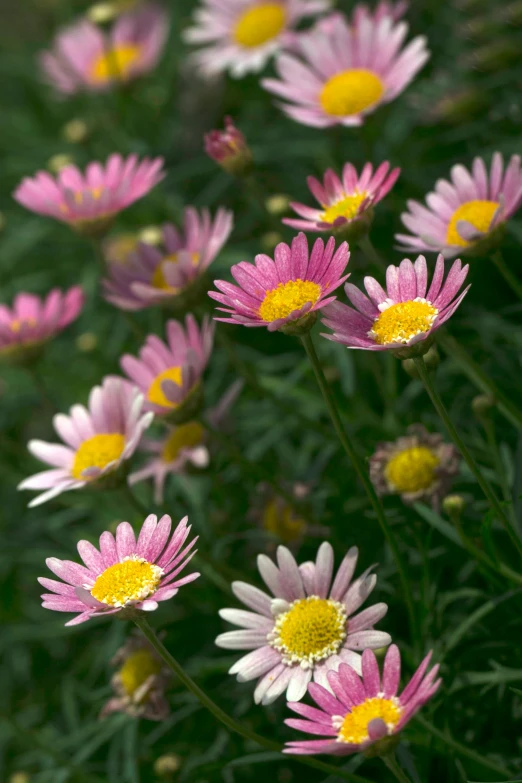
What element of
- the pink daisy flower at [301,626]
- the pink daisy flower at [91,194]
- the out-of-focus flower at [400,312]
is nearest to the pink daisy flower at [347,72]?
the pink daisy flower at [91,194]

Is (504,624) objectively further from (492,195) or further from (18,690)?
(18,690)

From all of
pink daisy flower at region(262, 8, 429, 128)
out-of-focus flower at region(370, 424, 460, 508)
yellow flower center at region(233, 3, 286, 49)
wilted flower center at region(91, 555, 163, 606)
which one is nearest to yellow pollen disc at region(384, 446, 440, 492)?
out-of-focus flower at region(370, 424, 460, 508)

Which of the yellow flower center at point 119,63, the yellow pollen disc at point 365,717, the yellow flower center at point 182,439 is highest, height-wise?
the yellow flower center at point 119,63

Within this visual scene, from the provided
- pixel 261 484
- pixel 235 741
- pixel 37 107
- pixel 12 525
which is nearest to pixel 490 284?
pixel 261 484

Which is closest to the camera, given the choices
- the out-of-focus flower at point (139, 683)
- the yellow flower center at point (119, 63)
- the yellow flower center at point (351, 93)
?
the out-of-focus flower at point (139, 683)

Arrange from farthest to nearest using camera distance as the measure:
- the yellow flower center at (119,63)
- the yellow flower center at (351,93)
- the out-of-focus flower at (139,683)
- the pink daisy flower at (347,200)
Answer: the yellow flower center at (119,63)
the yellow flower center at (351,93)
the out-of-focus flower at (139,683)
the pink daisy flower at (347,200)

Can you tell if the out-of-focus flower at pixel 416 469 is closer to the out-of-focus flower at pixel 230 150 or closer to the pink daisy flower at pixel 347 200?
the pink daisy flower at pixel 347 200

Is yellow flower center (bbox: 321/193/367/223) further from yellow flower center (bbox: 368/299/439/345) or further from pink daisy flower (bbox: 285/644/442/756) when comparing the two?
pink daisy flower (bbox: 285/644/442/756)
